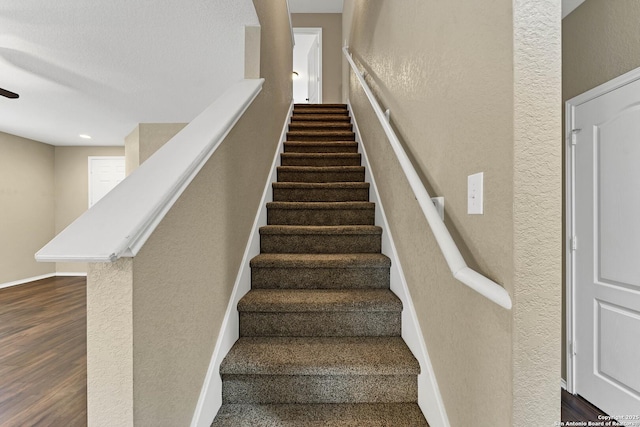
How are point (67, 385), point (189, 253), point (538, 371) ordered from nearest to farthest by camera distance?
point (538, 371)
point (189, 253)
point (67, 385)

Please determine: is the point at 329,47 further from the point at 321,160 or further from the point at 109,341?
the point at 109,341

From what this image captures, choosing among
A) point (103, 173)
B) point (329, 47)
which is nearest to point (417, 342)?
point (329, 47)

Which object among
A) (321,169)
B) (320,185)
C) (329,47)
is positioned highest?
(329,47)

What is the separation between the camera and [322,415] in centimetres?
120

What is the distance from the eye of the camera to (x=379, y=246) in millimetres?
1978

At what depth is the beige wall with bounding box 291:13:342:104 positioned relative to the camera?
5.36 metres

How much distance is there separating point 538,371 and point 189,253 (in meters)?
1.02

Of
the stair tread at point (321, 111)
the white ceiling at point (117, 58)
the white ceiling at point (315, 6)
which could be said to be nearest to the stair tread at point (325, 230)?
the white ceiling at point (117, 58)

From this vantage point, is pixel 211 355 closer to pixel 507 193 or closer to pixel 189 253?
pixel 189 253

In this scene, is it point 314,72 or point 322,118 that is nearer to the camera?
point 322,118

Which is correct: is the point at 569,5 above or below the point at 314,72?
below

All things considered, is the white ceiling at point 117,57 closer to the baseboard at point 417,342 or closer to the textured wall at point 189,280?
the textured wall at point 189,280

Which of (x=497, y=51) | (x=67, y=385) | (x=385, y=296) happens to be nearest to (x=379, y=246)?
(x=385, y=296)

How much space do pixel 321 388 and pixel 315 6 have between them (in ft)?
19.0
